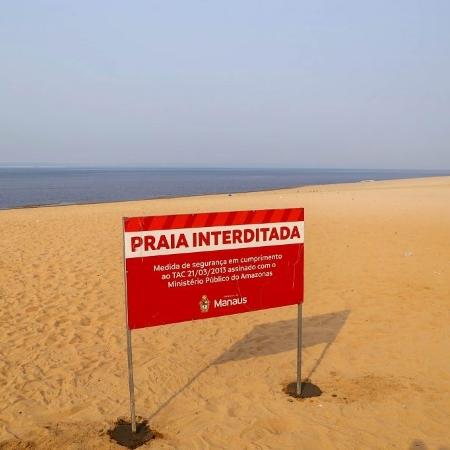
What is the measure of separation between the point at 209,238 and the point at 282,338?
270cm

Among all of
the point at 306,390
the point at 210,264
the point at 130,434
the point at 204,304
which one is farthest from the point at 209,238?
the point at 306,390

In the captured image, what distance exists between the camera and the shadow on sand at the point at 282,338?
5698mm

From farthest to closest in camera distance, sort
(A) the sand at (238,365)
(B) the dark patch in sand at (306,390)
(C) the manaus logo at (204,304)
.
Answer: (B) the dark patch in sand at (306,390) < (C) the manaus logo at (204,304) < (A) the sand at (238,365)

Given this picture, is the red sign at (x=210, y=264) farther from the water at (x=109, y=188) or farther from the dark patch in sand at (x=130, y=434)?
the water at (x=109, y=188)

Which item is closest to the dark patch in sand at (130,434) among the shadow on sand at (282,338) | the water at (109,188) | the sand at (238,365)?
the sand at (238,365)

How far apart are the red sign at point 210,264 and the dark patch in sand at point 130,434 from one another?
3.20 feet

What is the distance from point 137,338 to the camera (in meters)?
6.24

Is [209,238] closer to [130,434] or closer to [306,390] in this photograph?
[130,434]

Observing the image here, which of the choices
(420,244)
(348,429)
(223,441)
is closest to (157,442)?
(223,441)

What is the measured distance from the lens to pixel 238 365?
5430 mm

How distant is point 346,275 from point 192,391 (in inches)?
213

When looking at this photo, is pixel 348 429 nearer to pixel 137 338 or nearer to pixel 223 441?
pixel 223 441

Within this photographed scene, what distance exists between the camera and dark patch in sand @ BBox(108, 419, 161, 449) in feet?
12.8

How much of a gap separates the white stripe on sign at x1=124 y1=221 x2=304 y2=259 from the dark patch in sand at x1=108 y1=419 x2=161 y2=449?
1574mm
